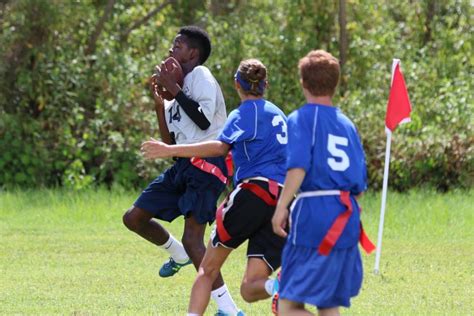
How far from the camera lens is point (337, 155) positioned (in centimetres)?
609

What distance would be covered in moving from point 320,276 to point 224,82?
43.9 feet

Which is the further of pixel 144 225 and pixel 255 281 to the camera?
pixel 144 225

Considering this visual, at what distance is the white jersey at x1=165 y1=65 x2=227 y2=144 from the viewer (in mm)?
8250

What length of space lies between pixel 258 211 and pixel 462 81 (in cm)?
1216

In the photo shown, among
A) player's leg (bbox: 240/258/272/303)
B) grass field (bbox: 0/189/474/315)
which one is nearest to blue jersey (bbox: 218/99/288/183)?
player's leg (bbox: 240/258/272/303)

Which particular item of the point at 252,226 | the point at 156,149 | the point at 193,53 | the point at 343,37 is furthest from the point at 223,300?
the point at 343,37

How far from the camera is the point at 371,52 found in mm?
19781

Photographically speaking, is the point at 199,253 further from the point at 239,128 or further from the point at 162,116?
the point at 239,128

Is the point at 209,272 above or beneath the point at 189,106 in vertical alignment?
beneath

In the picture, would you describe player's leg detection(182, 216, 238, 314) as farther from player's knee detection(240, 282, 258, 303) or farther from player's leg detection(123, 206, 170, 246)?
player's knee detection(240, 282, 258, 303)

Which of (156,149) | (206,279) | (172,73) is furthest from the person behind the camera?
(172,73)

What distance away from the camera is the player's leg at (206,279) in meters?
7.36

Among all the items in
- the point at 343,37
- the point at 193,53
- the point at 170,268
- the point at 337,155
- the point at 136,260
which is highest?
the point at 193,53

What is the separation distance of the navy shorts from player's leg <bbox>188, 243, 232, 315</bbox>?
0.25 feet
